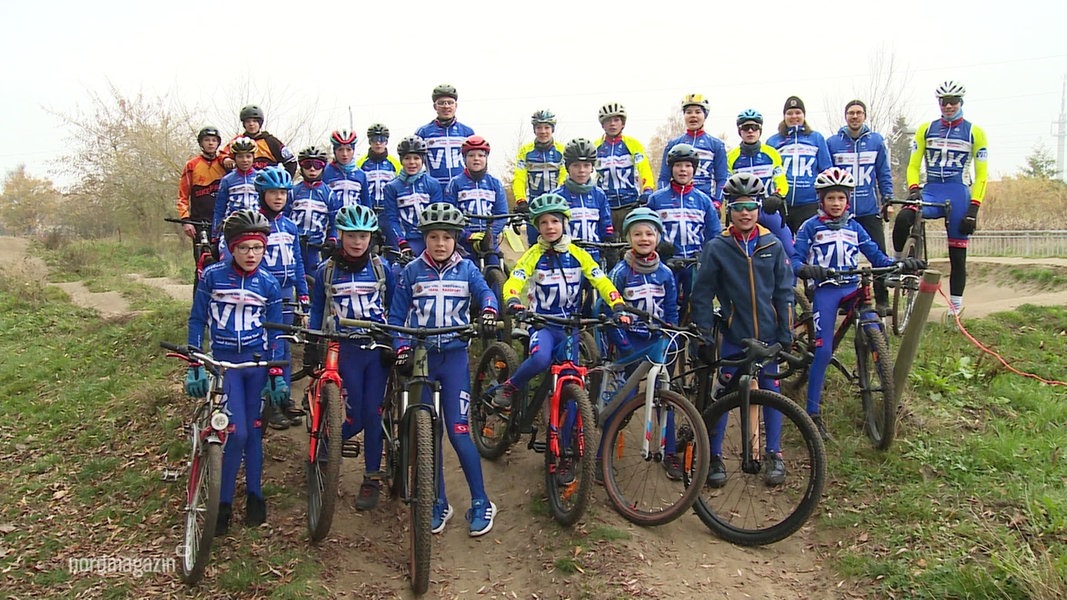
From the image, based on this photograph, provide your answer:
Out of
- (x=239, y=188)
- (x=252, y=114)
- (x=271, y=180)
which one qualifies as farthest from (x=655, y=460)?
(x=252, y=114)

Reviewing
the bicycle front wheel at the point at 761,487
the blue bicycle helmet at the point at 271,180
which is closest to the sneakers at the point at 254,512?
the blue bicycle helmet at the point at 271,180

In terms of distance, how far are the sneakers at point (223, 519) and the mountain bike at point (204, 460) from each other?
28 centimetres

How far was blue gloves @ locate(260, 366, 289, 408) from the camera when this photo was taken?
4902mm

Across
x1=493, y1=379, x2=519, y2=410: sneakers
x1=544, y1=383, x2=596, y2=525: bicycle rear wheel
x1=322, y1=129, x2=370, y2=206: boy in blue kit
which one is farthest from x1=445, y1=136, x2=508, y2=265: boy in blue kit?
x1=544, y1=383, x2=596, y2=525: bicycle rear wheel

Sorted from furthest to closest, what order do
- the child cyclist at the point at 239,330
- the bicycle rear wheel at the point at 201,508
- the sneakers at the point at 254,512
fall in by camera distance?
the sneakers at the point at 254,512 < the child cyclist at the point at 239,330 < the bicycle rear wheel at the point at 201,508

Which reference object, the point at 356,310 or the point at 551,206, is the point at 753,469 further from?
the point at 356,310

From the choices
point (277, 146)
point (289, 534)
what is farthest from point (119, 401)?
point (289, 534)

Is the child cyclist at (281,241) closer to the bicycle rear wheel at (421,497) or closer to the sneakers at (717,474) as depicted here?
the bicycle rear wheel at (421,497)

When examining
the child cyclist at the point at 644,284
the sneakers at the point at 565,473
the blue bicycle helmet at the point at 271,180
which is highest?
the blue bicycle helmet at the point at 271,180

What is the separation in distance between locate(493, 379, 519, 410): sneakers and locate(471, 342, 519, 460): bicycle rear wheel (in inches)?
2.5

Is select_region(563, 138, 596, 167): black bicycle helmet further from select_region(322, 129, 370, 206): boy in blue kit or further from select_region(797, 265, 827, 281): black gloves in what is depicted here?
select_region(322, 129, 370, 206): boy in blue kit

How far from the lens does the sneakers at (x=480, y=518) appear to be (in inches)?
196

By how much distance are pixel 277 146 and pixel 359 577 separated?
530 cm

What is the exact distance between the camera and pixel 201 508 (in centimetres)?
459
